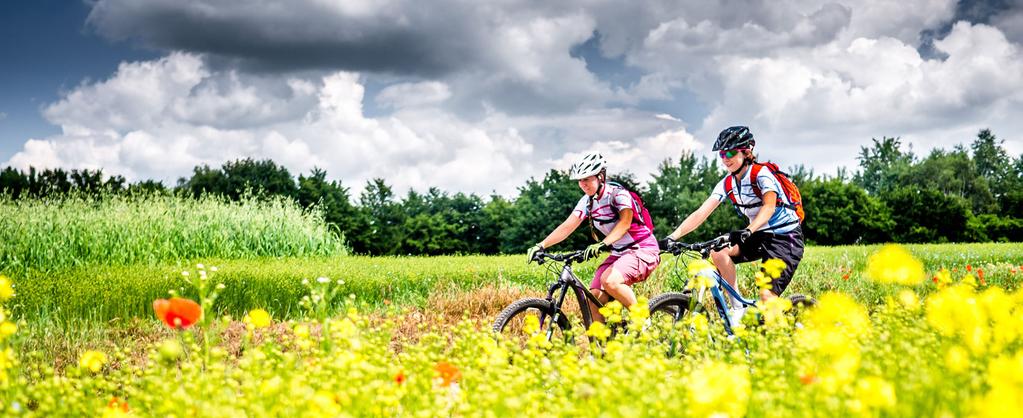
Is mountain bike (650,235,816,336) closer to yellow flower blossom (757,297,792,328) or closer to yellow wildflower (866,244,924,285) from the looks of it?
yellow flower blossom (757,297,792,328)

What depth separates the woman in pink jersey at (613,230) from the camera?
227 inches

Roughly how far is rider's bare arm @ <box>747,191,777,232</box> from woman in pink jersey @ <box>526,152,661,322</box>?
0.77 metres

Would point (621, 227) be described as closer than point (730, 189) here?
Yes

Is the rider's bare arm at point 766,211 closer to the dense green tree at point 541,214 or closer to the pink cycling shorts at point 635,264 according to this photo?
the pink cycling shorts at point 635,264

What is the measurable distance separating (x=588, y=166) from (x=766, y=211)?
1.40 metres

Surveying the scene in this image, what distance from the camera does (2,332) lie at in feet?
10.8

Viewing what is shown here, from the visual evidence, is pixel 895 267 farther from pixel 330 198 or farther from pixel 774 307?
pixel 330 198

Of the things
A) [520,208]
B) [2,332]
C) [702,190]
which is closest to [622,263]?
[2,332]

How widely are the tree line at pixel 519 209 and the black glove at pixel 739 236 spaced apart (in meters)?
23.3

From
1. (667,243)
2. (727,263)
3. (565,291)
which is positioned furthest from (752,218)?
(565,291)

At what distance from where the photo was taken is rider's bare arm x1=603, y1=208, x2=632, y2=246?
5.77 metres

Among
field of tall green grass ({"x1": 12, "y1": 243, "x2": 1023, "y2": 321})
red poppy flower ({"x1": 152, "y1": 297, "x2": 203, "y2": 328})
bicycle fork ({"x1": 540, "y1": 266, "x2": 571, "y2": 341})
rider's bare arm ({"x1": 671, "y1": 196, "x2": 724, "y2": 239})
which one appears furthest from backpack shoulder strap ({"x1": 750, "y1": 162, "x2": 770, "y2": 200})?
field of tall green grass ({"x1": 12, "y1": 243, "x2": 1023, "y2": 321})

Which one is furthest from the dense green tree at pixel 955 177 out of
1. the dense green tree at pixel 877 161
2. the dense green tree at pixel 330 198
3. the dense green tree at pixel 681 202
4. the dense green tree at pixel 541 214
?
the dense green tree at pixel 330 198

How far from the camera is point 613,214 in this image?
5.98 metres
